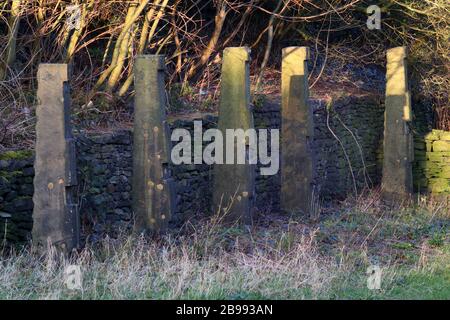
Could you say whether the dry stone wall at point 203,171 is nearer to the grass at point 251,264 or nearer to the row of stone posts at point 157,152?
the row of stone posts at point 157,152

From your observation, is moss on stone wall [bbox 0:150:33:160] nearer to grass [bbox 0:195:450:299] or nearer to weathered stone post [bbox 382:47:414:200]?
grass [bbox 0:195:450:299]

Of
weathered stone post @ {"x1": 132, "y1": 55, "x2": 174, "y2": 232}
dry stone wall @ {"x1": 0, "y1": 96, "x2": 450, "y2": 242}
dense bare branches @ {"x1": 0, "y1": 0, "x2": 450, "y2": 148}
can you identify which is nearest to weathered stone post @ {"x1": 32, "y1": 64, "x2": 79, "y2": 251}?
dry stone wall @ {"x1": 0, "y1": 96, "x2": 450, "y2": 242}

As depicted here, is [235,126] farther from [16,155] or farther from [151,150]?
[16,155]

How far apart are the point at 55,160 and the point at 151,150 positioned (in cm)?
144

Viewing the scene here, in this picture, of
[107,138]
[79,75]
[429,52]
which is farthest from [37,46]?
[429,52]

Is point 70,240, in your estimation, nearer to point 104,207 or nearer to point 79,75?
point 104,207

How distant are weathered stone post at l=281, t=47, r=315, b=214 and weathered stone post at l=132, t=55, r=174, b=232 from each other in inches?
128

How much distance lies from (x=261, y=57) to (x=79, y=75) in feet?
16.8

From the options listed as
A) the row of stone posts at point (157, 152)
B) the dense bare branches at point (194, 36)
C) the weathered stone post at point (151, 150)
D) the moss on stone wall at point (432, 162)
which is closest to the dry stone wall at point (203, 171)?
the moss on stone wall at point (432, 162)

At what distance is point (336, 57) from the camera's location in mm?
16391

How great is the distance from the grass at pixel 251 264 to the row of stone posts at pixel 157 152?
36 cm

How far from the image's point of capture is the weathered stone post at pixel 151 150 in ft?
30.0

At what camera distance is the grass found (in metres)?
6.74

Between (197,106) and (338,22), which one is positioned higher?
(338,22)
